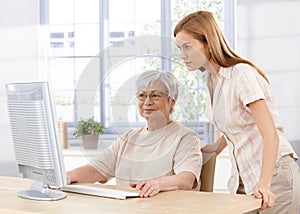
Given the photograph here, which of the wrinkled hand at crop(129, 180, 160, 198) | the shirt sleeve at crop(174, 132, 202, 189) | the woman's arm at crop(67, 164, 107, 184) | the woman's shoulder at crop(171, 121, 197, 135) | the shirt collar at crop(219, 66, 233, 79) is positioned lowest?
the woman's arm at crop(67, 164, 107, 184)

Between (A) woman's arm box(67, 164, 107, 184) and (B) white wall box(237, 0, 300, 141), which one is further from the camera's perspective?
(B) white wall box(237, 0, 300, 141)

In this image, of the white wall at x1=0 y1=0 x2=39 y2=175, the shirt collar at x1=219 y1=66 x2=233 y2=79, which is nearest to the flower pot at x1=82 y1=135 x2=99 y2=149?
the shirt collar at x1=219 y1=66 x2=233 y2=79

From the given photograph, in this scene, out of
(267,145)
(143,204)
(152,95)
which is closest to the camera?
(143,204)

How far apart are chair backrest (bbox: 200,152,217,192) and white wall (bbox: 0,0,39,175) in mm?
2735

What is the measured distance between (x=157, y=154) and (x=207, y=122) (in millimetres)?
224

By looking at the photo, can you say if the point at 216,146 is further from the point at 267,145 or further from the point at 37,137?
the point at 37,137

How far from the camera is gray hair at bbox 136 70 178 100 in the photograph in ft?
7.34

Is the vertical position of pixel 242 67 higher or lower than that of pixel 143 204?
higher

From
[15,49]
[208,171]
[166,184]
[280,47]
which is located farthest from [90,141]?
[15,49]

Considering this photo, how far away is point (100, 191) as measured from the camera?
2.07 meters

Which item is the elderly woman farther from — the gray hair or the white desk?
the white desk

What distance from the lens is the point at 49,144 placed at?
6.34ft

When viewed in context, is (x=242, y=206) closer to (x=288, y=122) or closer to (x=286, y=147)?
(x=286, y=147)

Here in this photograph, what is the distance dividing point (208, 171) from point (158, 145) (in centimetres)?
26
